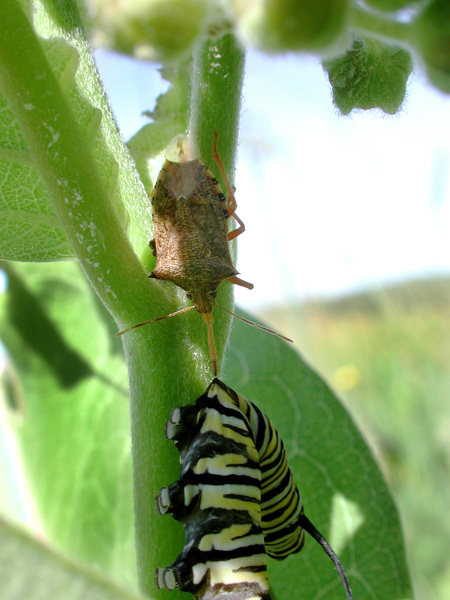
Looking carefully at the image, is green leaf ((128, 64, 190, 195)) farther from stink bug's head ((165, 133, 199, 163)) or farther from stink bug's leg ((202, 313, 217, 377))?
stink bug's leg ((202, 313, 217, 377))

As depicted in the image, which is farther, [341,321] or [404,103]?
[341,321]

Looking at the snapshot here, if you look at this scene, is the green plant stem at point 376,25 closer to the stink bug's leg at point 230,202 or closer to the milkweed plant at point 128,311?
the milkweed plant at point 128,311

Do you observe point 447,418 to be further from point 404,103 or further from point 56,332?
point 404,103

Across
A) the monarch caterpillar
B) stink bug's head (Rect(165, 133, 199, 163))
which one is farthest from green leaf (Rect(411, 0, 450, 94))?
the monarch caterpillar

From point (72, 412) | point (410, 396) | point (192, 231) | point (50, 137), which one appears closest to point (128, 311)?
point (192, 231)

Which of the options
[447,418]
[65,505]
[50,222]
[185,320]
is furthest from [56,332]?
[447,418]

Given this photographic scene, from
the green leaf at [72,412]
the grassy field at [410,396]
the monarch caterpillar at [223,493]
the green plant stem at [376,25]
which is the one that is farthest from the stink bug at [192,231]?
the grassy field at [410,396]

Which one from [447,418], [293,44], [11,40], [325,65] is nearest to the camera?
[293,44]
